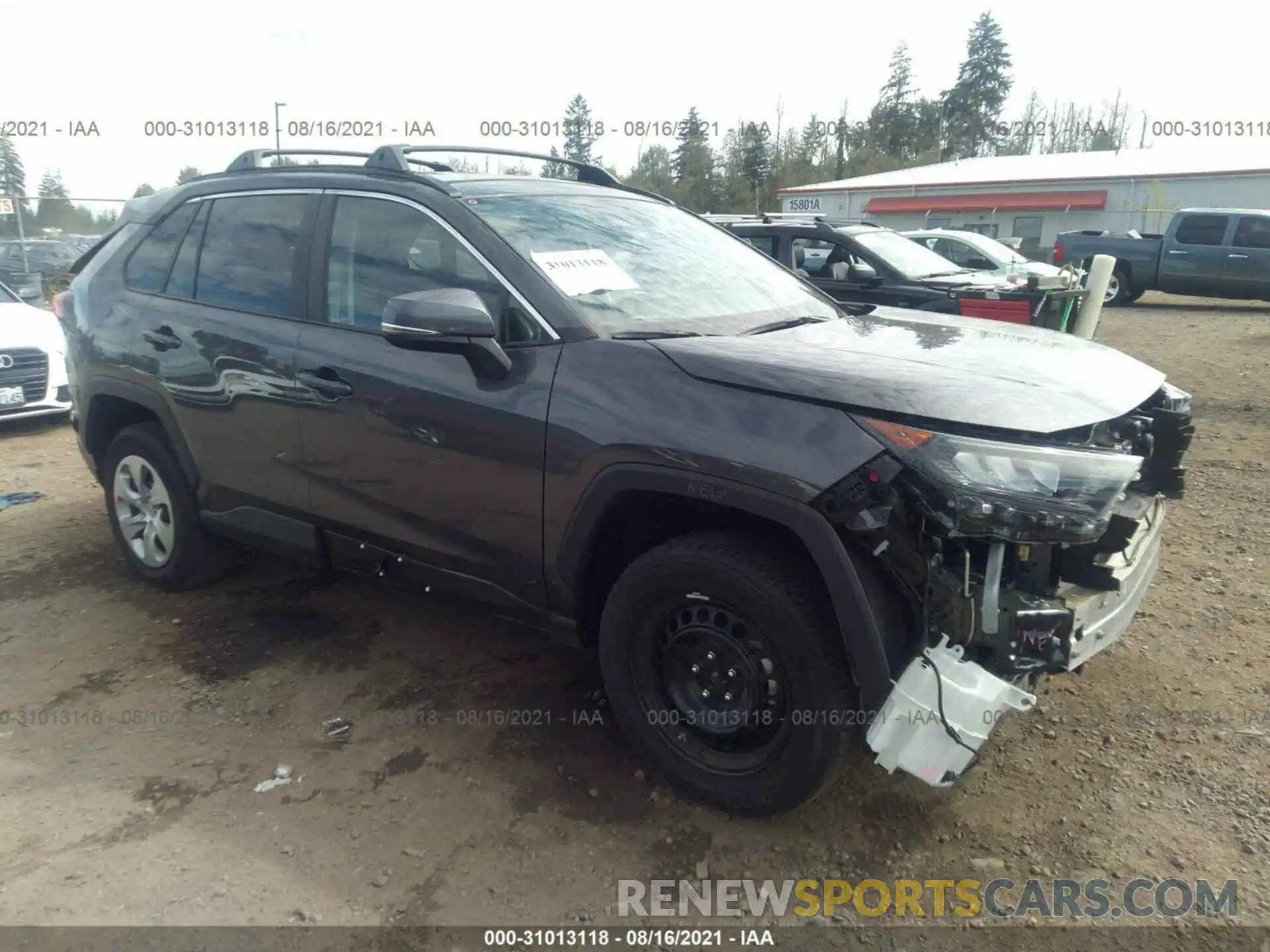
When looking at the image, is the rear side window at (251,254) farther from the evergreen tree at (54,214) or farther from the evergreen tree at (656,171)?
the evergreen tree at (656,171)

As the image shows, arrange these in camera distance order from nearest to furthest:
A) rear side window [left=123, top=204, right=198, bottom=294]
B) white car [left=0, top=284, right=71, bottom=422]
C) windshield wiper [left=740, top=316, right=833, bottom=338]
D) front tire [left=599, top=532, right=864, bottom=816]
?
1. front tire [left=599, top=532, right=864, bottom=816]
2. windshield wiper [left=740, top=316, right=833, bottom=338]
3. rear side window [left=123, top=204, right=198, bottom=294]
4. white car [left=0, top=284, right=71, bottom=422]

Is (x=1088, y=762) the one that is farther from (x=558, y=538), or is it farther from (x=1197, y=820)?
(x=558, y=538)

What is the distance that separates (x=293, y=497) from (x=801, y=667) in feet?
7.04

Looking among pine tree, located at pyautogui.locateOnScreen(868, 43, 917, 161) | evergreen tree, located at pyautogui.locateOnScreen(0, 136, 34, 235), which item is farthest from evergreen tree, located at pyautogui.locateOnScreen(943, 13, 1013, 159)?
evergreen tree, located at pyautogui.locateOnScreen(0, 136, 34, 235)

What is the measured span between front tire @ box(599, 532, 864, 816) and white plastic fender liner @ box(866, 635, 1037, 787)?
0.43 ft

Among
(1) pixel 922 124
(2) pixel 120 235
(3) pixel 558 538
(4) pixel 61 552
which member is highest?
(1) pixel 922 124

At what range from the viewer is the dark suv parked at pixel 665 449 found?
2.34m

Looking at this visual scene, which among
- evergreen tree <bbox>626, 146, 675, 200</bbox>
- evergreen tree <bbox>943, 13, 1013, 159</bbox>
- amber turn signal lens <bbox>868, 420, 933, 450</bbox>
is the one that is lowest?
amber turn signal lens <bbox>868, 420, 933, 450</bbox>

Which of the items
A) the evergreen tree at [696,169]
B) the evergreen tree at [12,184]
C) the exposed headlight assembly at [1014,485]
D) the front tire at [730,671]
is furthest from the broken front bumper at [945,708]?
the evergreen tree at [696,169]

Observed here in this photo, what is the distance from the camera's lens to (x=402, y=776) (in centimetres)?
300

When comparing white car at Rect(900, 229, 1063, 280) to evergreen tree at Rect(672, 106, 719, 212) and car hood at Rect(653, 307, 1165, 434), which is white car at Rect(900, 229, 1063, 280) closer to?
car hood at Rect(653, 307, 1165, 434)

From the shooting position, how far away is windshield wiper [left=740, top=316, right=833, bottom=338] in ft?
10.2

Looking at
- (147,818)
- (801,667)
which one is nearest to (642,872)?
(801,667)

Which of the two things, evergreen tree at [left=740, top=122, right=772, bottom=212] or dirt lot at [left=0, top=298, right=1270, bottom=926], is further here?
evergreen tree at [left=740, top=122, right=772, bottom=212]
